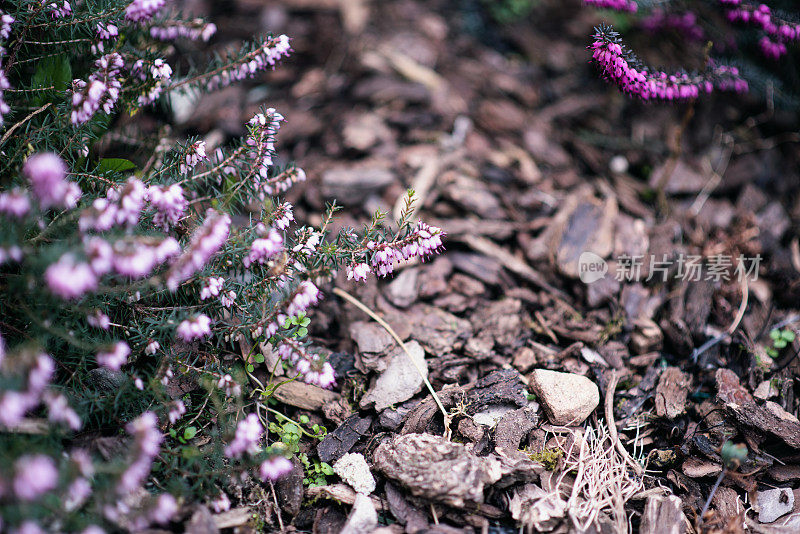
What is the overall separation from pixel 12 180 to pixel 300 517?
210cm

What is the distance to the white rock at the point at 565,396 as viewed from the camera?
8.51 feet

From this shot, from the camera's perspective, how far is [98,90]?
2178mm

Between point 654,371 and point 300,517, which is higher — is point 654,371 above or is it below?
above

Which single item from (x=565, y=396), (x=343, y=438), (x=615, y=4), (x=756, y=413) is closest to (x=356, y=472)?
(x=343, y=438)

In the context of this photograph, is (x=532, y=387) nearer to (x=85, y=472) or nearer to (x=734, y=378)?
(x=734, y=378)

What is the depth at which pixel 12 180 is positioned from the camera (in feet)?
7.59

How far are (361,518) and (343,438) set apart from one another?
42 centimetres

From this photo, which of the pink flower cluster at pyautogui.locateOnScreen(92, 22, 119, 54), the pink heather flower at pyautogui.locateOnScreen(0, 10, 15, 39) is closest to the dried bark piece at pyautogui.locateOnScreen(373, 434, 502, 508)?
the pink flower cluster at pyautogui.locateOnScreen(92, 22, 119, 54)

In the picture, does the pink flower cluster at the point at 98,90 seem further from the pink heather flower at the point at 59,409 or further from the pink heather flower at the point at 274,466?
the pink heather flower at the point at 274,466

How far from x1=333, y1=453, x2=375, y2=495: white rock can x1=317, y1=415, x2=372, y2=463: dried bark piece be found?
0.05 metres

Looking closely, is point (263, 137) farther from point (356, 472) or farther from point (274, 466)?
point (356, 472)

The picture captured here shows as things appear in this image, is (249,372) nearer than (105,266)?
No

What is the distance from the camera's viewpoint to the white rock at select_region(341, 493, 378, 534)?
87.5 inches

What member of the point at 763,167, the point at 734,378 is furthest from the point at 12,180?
the point at 763,167
